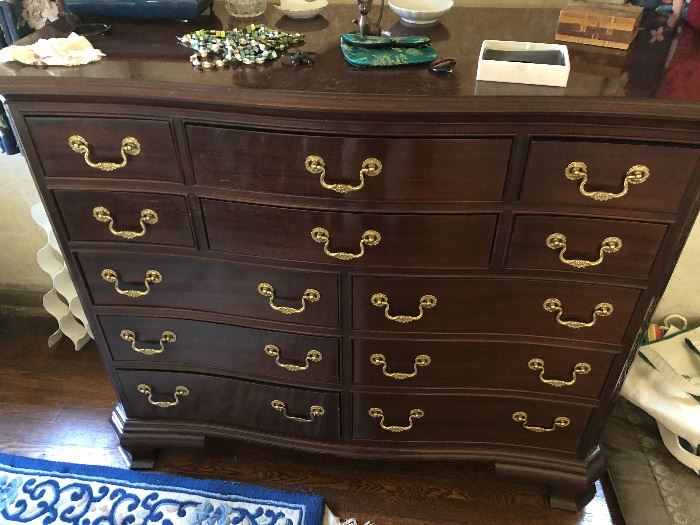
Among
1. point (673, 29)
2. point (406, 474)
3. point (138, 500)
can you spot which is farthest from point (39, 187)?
point (673, 29)

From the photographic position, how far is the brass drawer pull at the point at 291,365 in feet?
4.29

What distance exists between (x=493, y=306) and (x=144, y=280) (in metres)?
0.74

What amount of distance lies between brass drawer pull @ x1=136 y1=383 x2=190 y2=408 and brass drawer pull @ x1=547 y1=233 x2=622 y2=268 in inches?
36.7

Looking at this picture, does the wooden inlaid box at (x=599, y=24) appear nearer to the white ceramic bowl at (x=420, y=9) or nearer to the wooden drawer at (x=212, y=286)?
the white ceramic bowl at (x=420, y=9)

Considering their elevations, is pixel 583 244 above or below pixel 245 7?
below

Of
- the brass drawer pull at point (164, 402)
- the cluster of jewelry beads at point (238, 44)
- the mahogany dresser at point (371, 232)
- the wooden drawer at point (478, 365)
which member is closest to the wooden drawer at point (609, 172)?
the mahogany dresser at point (371, 232)

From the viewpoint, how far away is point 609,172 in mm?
988

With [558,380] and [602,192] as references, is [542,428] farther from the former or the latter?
[602,192]

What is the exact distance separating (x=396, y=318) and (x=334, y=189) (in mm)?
325

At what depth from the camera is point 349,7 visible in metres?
1.34

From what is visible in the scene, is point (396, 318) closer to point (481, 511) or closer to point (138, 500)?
point (481, 511)

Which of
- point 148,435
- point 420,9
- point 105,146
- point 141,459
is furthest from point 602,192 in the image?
point 141,459

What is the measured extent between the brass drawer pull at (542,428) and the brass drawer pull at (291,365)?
0.49 meters

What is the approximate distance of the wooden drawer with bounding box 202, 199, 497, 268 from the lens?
1069 mm
